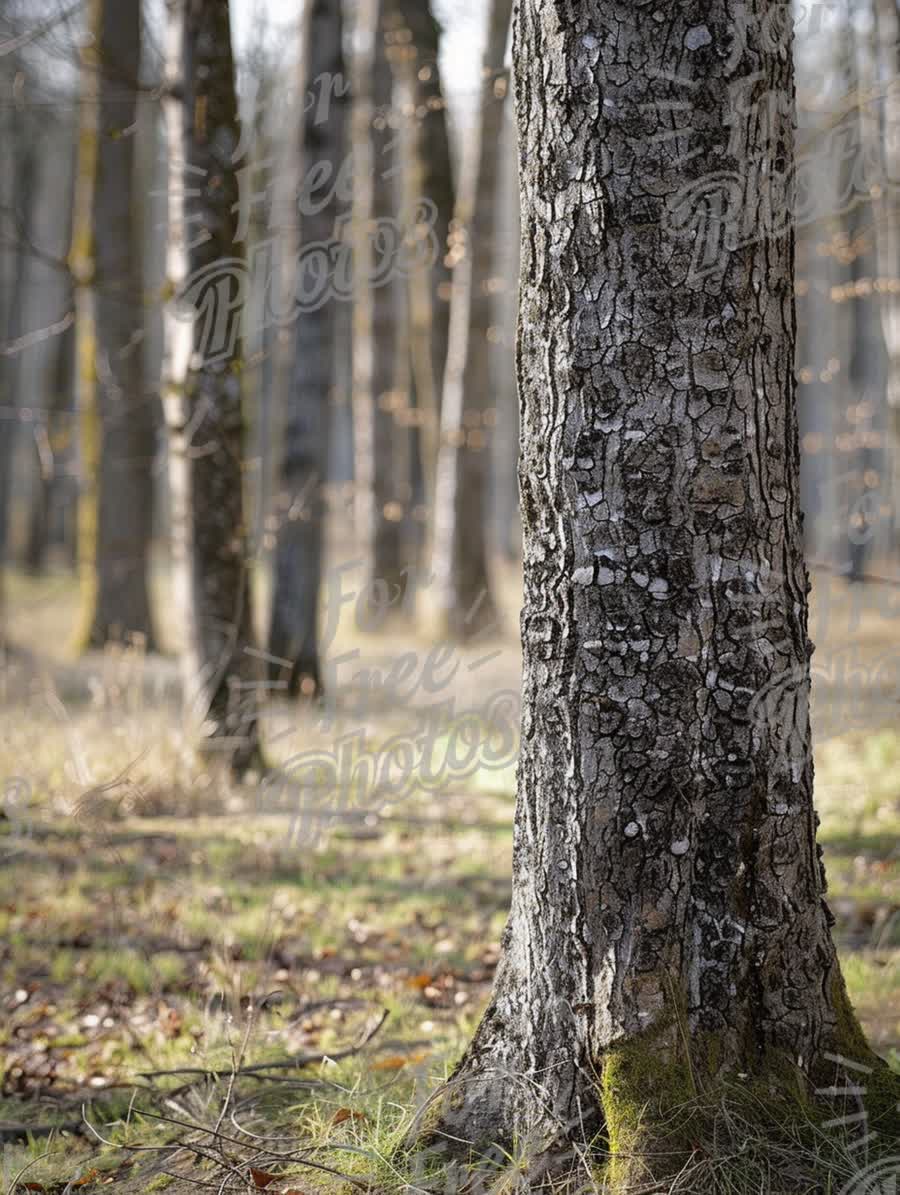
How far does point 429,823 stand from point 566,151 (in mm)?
4206

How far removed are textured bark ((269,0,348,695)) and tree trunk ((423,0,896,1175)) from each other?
5581 millimetres

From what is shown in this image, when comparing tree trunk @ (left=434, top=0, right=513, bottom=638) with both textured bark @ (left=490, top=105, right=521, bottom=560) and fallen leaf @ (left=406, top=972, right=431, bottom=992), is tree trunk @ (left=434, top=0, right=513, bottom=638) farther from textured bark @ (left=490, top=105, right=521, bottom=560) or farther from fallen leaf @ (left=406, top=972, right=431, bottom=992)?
fallen leaf @ (left=406, top=972, right=431, bottom=992)

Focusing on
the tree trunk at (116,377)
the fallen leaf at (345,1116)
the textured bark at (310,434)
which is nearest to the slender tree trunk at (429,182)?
the textured bark at (310,434)

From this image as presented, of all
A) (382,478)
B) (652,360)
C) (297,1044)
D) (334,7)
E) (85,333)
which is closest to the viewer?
(652,360)

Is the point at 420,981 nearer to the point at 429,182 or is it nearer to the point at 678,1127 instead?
the point at 678,1127

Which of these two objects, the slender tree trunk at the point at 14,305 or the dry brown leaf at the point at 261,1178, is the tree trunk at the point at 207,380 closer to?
the dry brown leaf at the point at 261,1178

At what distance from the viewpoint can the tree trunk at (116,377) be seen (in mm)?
9805

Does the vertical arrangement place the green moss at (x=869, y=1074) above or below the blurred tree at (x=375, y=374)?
below

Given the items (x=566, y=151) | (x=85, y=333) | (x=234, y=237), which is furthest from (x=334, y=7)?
(x=566, y=151)

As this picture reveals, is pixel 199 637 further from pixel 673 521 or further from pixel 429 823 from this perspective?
pixel 673 521

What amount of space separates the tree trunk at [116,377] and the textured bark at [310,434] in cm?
207

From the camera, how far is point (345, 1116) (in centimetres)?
264

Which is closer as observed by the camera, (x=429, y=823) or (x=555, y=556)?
(x=555, y=556)

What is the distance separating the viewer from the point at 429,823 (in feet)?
19.1
